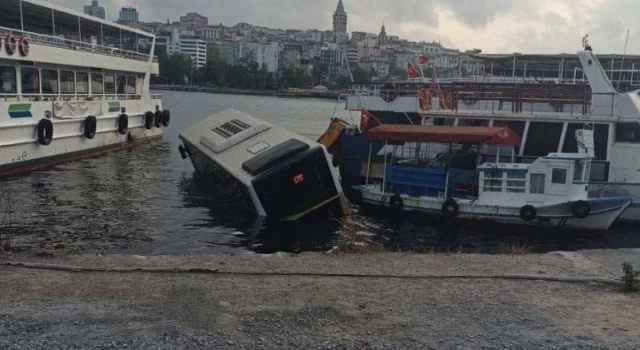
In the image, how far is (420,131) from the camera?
18.0 metres

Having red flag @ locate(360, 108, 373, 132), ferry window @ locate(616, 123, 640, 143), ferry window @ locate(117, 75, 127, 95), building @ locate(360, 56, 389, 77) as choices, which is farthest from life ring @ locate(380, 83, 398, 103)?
building @ locate(360, 56, 389, 77)

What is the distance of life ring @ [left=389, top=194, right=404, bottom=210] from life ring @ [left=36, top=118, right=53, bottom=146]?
48.0 feet

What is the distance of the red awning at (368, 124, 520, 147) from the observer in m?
17.0

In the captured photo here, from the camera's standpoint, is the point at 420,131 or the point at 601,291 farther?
the point at 420,131

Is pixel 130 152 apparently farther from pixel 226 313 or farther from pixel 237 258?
pixel 226 313

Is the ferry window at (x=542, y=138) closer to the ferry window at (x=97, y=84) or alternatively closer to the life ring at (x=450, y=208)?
the life ring at (x=450, y=208)

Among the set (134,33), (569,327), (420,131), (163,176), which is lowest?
(163,176)

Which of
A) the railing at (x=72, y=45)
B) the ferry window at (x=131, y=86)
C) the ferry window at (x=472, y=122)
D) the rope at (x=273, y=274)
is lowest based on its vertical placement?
the rope at (x=273, y=274)

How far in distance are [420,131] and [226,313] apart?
12.6 m

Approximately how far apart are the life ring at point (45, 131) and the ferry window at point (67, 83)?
3.73 m

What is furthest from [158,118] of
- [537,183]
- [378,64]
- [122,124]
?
[378,64]

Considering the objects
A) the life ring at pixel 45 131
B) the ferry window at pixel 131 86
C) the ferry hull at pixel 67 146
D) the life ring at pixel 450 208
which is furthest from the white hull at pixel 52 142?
the life ring at pixel 450 208

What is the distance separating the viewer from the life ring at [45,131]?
2430 cm

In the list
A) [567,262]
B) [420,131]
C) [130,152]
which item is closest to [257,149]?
[420,131]
